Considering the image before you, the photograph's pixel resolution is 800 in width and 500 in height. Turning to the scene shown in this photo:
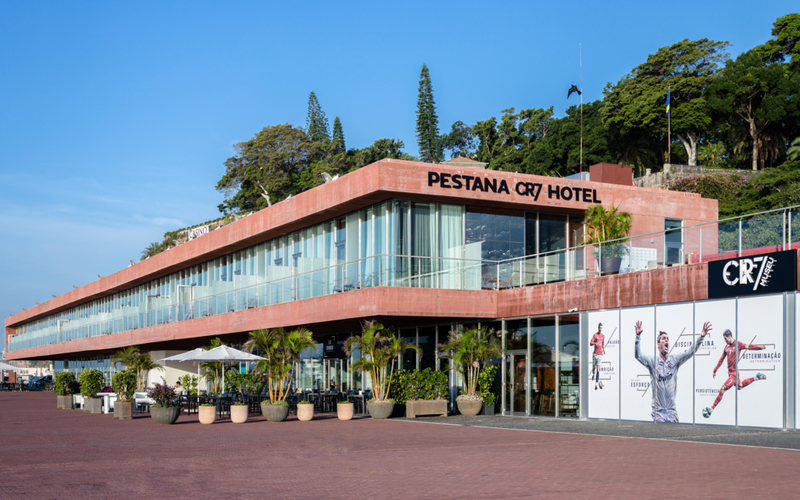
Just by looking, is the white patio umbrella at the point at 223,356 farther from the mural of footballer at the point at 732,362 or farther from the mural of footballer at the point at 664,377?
the mural of footballer at the point at 732,362

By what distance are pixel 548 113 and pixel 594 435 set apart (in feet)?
247

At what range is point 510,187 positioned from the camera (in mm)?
28391

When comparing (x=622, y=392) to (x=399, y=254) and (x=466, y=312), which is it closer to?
(x=466, y=312)

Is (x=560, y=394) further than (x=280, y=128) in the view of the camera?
No

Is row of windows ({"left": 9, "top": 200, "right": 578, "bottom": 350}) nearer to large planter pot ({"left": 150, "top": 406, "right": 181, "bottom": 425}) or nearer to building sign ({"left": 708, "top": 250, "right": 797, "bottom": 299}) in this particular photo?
large planter pot ({"left": 150, "top": 406, "right": 181, "bottom": 425})

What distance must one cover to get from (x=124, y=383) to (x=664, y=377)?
16843mm

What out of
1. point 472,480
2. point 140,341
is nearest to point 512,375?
point 472,480

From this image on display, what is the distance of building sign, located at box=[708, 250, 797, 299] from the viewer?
17.9 metres

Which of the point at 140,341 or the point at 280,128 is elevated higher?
the point at 280,128

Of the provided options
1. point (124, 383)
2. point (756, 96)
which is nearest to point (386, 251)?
point (124, 383)

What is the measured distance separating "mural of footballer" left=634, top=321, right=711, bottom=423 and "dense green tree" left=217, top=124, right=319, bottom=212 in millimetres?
73024

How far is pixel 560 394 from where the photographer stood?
2386 centimetres

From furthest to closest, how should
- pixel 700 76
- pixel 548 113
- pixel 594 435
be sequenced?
pixel 548 113, pixel 700 76, pixel 594 435

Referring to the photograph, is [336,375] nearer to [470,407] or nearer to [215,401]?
[215,401]
